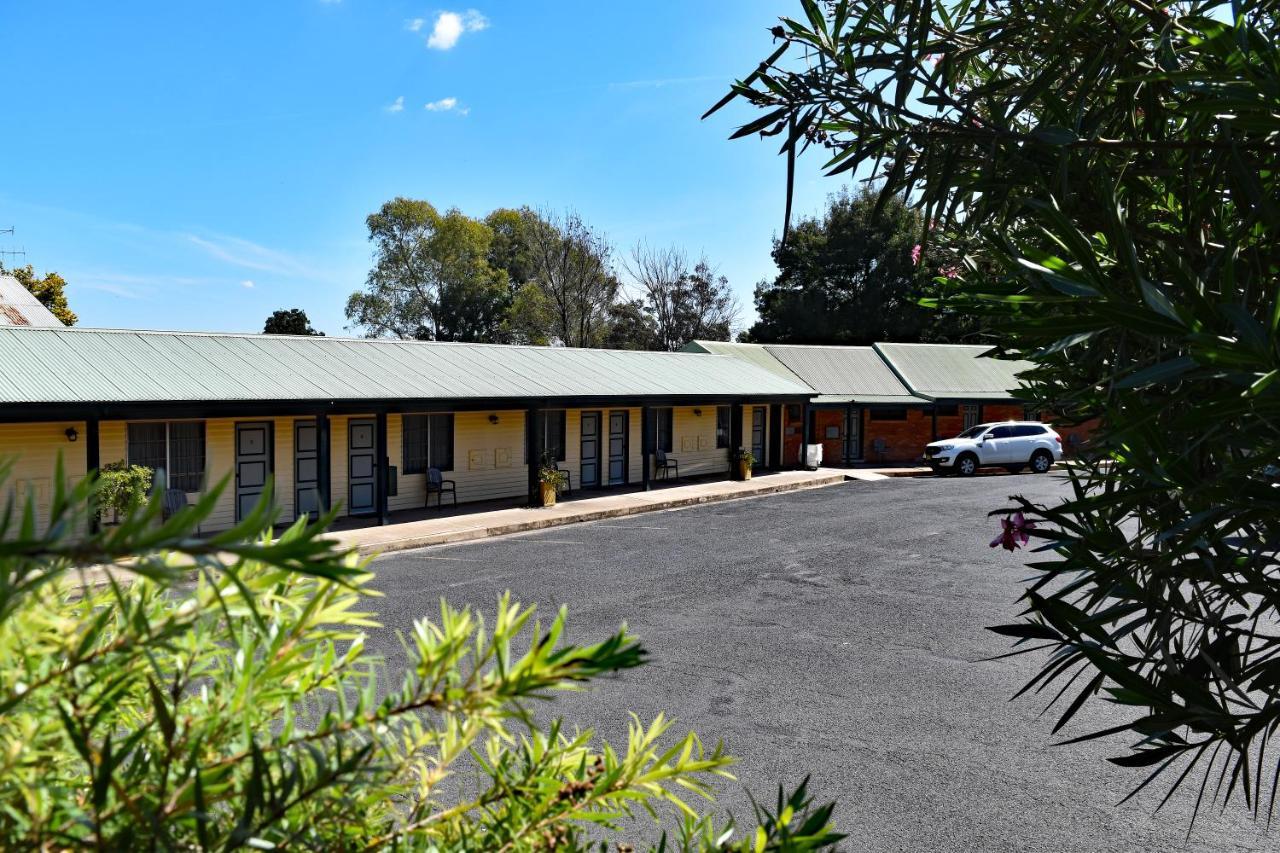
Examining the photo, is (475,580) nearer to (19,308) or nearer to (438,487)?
(438,487)

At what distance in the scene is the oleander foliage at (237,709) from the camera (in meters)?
1.07

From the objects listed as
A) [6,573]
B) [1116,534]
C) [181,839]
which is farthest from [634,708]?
[6,573]

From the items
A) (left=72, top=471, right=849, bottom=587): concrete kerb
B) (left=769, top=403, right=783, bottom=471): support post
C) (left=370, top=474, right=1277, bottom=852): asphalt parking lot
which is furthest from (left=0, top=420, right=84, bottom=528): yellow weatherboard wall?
(left=769, top=403, right=783, bottom=471): support post

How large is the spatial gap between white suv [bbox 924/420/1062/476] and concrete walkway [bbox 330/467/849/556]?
278 centimetres

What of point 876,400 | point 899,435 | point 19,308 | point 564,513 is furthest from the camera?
point 899,435

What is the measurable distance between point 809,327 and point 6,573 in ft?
169

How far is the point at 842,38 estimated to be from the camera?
4934 millimetres

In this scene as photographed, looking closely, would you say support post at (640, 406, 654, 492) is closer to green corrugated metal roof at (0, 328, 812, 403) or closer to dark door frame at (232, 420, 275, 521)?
green corrugated metal roof at (0, 328, 812, 403)

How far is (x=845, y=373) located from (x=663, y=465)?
11.2 m

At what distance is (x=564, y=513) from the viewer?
2016cm

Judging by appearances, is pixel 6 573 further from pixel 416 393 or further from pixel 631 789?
pixel 416 393

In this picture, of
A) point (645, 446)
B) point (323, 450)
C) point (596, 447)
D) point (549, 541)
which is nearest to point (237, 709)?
point (549, 541)

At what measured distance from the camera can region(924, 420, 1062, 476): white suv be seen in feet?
97.3

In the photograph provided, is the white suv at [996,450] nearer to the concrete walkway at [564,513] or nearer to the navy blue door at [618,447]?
the concrete walkway at [564,513]
